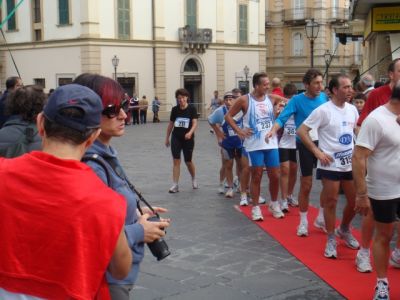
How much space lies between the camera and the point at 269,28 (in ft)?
176

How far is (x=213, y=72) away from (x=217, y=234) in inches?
1335

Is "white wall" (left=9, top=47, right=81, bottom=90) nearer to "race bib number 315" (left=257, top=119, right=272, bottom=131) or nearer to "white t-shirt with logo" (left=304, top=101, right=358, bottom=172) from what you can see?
"race bib number 315" (left=257, top=119, right=272, bottom=131)

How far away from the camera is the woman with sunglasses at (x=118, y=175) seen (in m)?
2.71

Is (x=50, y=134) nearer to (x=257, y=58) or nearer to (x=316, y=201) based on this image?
(x=316, y=201)

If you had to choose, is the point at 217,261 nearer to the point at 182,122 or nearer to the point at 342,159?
the point at 342,159

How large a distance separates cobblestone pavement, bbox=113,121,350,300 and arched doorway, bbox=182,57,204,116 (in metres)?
29.2

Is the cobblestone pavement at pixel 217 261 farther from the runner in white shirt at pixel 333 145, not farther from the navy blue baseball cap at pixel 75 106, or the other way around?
the navy blue baseball cap at pixel 75 106

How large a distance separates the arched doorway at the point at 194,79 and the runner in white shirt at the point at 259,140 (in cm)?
3095

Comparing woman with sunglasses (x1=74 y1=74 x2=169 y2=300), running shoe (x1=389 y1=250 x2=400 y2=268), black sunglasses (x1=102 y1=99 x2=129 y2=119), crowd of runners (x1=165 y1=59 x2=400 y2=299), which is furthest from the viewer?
running shoe (x1=389 y1=250 x2=400 y2=268)

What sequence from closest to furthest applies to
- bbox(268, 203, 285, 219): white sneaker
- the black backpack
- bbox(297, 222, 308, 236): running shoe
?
the black backpack < bbox(297, 222, 308, 236): running shoe < bbox(268, 203, 285, 219): white sneaker

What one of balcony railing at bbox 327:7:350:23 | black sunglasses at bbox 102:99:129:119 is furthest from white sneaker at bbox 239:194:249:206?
balcony railing at bbox 327:7:350:23

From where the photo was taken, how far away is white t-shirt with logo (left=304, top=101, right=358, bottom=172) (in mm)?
6270

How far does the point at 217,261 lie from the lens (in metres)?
6.13

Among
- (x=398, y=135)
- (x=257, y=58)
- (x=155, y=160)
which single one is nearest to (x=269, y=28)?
(x=257, y=58)
